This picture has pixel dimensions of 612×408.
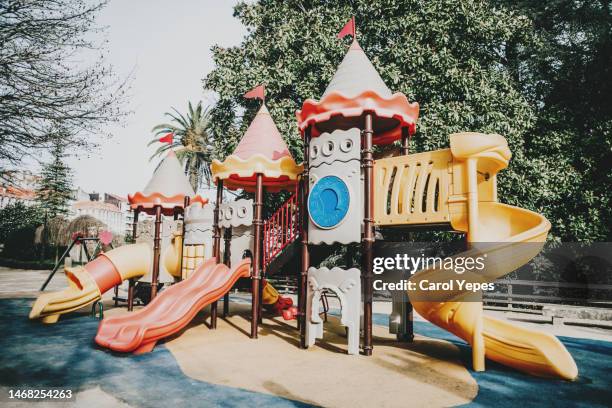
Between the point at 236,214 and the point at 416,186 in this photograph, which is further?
the point at 236,214

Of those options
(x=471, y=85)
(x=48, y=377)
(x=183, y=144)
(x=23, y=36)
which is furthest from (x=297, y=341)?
(x=183, y=144)

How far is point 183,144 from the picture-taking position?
32.9 metres

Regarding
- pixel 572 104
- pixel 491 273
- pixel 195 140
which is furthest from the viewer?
pixel 195 140

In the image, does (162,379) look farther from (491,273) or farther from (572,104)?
(572,104)

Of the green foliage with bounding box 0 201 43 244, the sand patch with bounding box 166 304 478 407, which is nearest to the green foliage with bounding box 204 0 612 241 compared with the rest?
the sand patch with bounding box 166 304 478 407

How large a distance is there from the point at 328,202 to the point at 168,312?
11.1ft

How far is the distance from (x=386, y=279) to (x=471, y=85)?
25.7 feet

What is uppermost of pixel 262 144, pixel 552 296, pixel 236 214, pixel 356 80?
pixel 356 80

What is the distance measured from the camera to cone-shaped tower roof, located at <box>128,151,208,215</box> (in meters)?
11.5

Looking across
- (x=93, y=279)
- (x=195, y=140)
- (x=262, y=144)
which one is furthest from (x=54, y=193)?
(x=262, y=144)

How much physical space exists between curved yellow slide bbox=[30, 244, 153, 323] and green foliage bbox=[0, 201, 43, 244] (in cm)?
3185

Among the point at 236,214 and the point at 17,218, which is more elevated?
the point at 17,218

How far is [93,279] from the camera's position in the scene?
9.38 metres

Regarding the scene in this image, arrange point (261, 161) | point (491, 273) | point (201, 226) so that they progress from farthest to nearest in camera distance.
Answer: point (201, 226) < point (261, 161) < point (491, 273)
